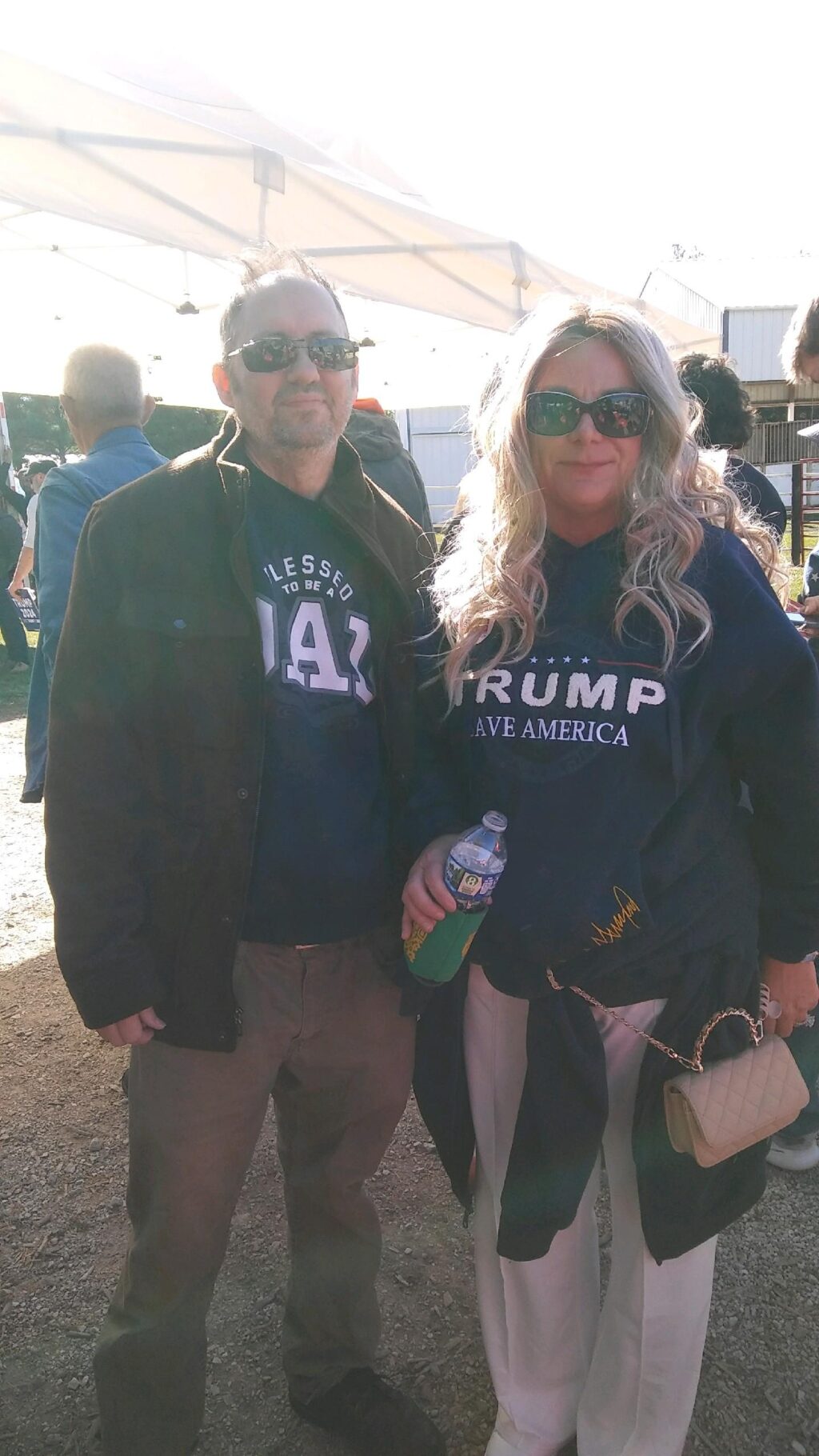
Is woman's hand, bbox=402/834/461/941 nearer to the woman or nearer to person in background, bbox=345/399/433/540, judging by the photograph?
the woman

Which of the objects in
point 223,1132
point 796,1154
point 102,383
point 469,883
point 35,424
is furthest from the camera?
point 35,424

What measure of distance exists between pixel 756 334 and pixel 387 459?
875 inches

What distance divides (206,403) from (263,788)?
7.25 meters

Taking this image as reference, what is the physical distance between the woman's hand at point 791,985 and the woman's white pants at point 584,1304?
0.88 feet

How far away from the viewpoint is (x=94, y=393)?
3.06 m

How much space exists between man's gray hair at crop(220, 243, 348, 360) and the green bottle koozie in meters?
1.14

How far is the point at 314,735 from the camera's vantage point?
165 centimetres

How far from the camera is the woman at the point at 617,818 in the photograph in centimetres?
149

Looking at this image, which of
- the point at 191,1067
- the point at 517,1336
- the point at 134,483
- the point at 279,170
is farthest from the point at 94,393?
the point at 517,1336

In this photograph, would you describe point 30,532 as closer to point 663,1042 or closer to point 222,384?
point 222,384

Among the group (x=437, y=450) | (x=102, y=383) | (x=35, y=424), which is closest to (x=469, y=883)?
(x=102, y=383)

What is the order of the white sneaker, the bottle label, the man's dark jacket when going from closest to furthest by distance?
the bottle label → the man's dark jacket → the white sneaker

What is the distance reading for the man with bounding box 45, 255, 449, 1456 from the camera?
5.12 feet

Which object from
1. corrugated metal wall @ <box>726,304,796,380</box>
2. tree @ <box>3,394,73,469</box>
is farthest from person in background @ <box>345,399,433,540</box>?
tree @ <box>3,394,73,469</box>
